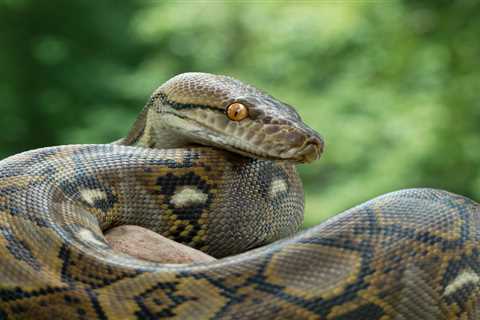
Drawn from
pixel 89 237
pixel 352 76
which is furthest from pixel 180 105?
pixel 352 76

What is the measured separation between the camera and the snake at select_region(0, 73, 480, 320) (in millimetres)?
2643

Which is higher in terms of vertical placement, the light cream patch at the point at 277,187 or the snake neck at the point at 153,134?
the snake neck at the point at 153,134

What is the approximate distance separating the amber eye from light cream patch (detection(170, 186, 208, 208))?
412 mm

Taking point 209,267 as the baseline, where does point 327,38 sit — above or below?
above

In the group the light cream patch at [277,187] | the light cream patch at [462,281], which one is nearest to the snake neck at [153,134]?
the light cream patch at [277,187]

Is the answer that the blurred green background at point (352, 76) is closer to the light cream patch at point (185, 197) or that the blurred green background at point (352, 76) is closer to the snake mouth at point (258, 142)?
the snake mouth at point (258, 142)

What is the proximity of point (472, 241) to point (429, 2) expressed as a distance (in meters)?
7.24

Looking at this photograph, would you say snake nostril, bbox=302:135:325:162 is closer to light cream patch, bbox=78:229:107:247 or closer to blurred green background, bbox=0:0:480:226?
light cream patch, bbox=78:229:107:247

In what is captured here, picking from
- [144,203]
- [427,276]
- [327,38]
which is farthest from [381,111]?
[427,276]

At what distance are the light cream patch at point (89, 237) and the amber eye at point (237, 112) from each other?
0.96m

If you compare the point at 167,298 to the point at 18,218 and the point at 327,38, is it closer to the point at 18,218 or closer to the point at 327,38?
the point at 18,218

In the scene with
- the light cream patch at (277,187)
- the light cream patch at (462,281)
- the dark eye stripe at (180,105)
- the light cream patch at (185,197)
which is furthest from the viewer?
the light cream patch at (277,187)

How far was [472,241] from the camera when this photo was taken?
2.88 meters

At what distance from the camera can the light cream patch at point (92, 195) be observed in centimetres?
338
